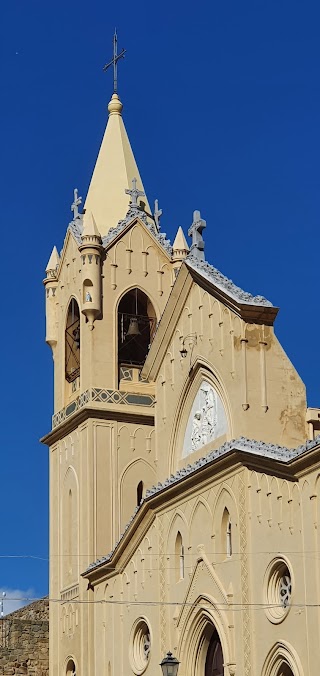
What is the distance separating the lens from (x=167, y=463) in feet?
127

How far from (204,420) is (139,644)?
5.82 meters

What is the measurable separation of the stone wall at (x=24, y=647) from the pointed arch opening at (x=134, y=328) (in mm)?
7553

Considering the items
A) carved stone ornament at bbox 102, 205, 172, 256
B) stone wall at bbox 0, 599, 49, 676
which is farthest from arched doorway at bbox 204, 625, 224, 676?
carved stone ornament at bbox 102, 205, 172, 256

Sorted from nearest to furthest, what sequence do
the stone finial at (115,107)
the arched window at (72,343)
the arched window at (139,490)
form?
the arched window at (139,490), the arched window at (72,343), the stone finial at (115,107)

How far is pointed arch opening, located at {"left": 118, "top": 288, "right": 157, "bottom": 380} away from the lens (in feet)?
148

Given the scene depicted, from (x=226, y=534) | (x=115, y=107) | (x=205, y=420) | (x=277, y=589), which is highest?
(x=115, y=107)

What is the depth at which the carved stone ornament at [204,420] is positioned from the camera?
119 ft

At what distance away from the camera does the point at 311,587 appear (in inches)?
1191

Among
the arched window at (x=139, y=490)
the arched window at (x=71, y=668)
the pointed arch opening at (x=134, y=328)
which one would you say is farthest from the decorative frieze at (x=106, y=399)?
the arched window at (x=71, y=668)

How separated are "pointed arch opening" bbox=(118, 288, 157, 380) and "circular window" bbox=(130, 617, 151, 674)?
9050 mm

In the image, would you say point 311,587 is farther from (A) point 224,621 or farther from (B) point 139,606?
(B) point 139,606

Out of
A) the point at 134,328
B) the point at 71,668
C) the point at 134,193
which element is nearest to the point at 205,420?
the point at 134,328

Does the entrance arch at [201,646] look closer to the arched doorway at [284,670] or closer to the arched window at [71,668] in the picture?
the arched doorway at [284,670]

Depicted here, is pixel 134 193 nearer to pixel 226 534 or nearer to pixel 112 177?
pixel 112 177
